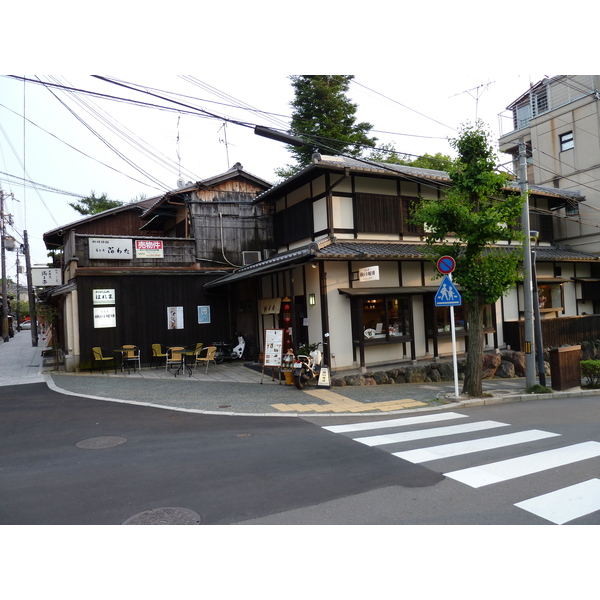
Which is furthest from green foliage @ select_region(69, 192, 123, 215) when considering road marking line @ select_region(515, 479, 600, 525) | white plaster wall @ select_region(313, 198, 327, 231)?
road marking line @ select_region(515, 479, 600, 525)

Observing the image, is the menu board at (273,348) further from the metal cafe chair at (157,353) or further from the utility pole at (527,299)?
the utility pole at (527,299)

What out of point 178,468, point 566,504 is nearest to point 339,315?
point 178,468

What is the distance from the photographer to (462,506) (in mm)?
4484

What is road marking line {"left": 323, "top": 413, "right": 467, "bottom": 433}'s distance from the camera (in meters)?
7.98

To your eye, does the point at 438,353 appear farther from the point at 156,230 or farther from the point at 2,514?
the point at 156,230

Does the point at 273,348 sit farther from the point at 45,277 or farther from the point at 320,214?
the point at 45,277

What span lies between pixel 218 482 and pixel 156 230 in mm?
21245

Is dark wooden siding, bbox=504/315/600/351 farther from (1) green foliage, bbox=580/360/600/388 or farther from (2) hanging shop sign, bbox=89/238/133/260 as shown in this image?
(2) hanging shop sign, bbox=89/238/133/260

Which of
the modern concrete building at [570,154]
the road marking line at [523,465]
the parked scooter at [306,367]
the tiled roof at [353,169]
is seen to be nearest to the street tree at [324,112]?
the modern concrete building at [570,154]

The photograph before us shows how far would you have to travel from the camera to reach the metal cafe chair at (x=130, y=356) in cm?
1488

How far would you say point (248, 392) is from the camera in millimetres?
11492

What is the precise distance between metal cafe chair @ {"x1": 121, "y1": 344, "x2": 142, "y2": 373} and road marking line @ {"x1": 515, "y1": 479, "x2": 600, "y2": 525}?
1319 cm

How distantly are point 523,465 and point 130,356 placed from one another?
41.8 ft

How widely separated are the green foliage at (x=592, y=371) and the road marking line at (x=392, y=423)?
7013mm
